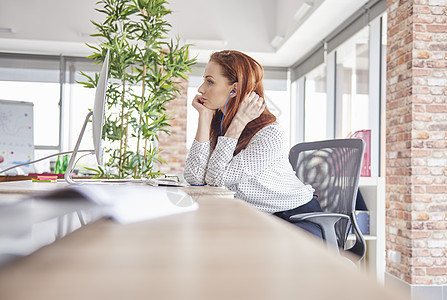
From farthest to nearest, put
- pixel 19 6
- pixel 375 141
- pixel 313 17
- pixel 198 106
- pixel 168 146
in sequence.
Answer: pixel 168 146 → pixel 19 6 → pixel 313 17 → pixel 375 141 → pixel 198 106

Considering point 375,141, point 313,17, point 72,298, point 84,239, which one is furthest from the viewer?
point 313,17

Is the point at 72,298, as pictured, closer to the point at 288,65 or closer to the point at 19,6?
the point at 19,6

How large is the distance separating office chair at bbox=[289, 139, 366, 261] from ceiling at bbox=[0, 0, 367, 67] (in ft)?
12.4

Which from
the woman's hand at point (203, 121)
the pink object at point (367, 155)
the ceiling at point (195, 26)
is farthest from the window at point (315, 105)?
the woman's hand at point (203, 121)

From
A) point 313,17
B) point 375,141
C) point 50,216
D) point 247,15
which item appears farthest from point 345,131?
point 50,216

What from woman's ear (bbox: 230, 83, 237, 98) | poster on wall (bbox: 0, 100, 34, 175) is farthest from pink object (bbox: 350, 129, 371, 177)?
poster on wall (bbox: 0, 100, 34, 175)

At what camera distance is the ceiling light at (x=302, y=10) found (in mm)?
5078

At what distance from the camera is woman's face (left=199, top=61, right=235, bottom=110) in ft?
7.06

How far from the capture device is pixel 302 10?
5.21 m

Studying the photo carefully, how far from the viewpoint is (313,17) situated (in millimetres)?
5199

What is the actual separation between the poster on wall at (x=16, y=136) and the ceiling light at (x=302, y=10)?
3.02m

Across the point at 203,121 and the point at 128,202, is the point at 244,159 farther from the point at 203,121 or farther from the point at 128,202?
the point at 128,202

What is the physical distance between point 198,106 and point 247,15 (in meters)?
4.67

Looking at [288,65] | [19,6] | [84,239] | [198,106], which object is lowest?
[84,239]
